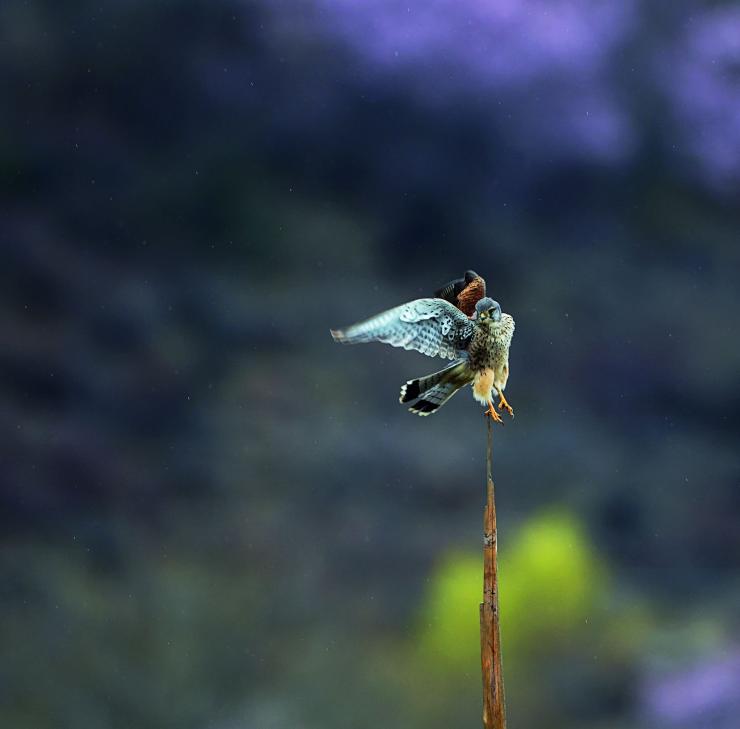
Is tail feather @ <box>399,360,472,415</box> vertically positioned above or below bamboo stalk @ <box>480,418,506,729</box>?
above

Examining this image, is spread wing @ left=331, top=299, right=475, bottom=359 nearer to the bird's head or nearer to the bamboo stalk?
the bird's head

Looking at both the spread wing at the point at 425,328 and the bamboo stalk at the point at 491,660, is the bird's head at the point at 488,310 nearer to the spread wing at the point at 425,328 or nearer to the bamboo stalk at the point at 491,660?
the spread wing at the point at 425,328

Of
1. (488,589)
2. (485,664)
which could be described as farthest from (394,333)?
(485,664)

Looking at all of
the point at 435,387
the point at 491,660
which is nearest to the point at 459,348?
the point at 435,387

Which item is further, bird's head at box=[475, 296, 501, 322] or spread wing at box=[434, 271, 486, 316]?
spread wing at box=[434, 271, 486, 316]

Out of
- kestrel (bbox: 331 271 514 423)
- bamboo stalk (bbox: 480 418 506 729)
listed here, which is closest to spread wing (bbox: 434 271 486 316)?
kestrel (bbox: 331 271 514 423)

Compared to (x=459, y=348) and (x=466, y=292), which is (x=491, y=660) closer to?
(x=459, y=348)
